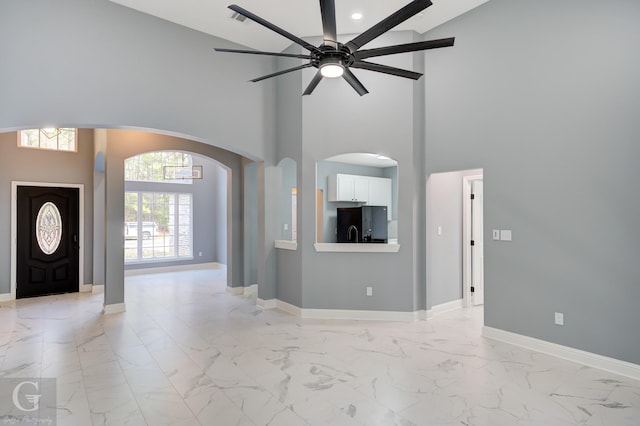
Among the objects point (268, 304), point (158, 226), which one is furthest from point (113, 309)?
point (158, 226)

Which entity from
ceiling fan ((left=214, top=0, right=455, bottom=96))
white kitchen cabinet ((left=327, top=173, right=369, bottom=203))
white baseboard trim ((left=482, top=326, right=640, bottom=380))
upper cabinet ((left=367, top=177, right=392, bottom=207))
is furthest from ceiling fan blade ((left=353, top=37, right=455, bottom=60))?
upper cabinet ((left=367, top=177, right=392, bottom=207))

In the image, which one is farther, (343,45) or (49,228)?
(49,228)

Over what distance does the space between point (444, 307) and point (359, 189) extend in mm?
3792

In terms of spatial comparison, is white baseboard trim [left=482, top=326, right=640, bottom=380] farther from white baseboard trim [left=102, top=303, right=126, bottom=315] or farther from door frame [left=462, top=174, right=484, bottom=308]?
white baseboard trim [left=102, top=303, right=126, bottom=315]

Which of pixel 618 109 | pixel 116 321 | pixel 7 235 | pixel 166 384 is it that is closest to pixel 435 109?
pixel 618 109

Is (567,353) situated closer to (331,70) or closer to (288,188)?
(331,70)

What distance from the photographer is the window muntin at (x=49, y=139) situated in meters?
6.43

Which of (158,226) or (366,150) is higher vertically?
(366,150)

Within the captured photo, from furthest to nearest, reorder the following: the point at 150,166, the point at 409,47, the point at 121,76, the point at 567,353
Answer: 1. the point at 150,166
2. the point at 121,76
3. the point at 567,353
4. the point at 409,47

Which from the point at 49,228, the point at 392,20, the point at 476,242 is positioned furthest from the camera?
the point at 49,228

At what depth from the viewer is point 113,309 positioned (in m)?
5.41

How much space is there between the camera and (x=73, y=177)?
272 inches

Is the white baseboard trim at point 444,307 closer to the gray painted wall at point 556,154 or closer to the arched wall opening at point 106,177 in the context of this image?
the gray painted wall at point 556,154

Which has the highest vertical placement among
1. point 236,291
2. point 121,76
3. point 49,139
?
point 121,76
